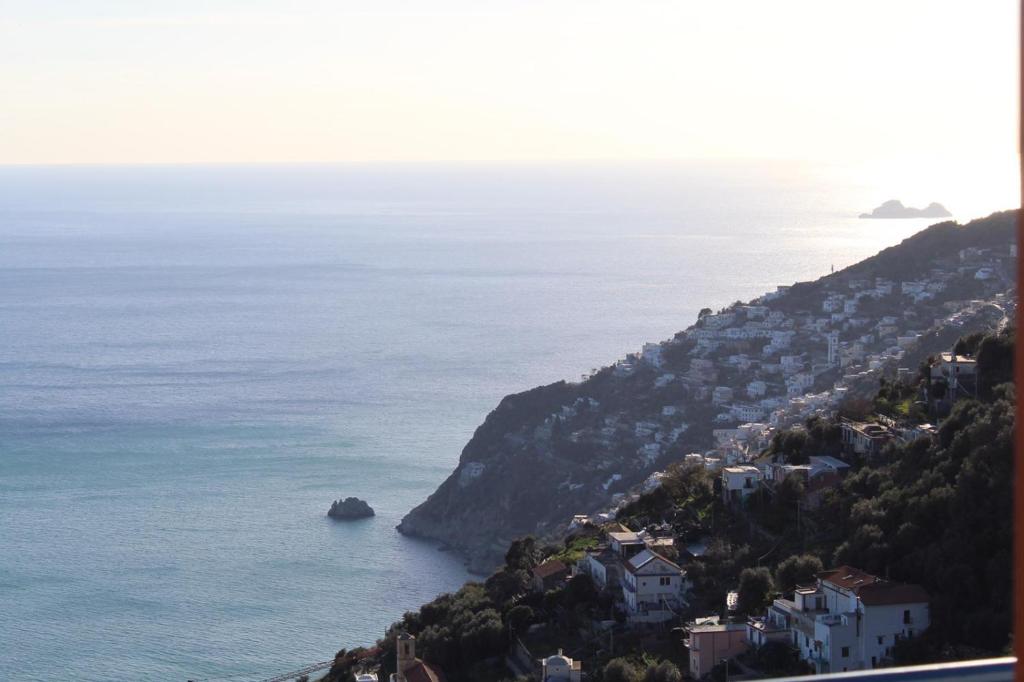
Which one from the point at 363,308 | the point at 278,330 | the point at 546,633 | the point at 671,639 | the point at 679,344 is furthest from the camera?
the point at 363,308

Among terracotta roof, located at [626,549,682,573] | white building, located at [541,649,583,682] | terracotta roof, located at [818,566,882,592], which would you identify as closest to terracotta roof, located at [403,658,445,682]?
white building, located at [541,649,583,682]

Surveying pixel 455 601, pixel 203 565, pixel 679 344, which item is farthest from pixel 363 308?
A: pixel 455 601

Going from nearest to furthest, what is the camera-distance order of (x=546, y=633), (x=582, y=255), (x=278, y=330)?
(x=546, y=633)
(x=278, y=330)
(x=582, y=255)

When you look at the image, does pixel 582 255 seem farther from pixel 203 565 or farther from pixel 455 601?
pixel 455 601

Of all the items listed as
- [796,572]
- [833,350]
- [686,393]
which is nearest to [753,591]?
[796,572]

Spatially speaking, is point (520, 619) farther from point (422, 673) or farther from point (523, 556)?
point (523, 556)

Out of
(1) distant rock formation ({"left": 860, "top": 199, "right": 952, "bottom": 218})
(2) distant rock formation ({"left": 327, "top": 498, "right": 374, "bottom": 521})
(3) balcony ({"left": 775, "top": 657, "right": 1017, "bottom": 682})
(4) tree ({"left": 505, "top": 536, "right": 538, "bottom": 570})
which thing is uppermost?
(1) distant rock formation ({"left": 860, "top": 199, "right": 952, "bottom": 218})

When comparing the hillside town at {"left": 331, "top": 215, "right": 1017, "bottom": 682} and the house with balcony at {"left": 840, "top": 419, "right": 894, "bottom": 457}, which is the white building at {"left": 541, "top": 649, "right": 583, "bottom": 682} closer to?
the hillside town at {"left": 331, "top": 215, "right": 1017, "bottom": 682}

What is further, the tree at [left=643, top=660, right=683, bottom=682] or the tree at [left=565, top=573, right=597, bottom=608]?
the tree at [left=565, top=573, right=597, bottom=608]
